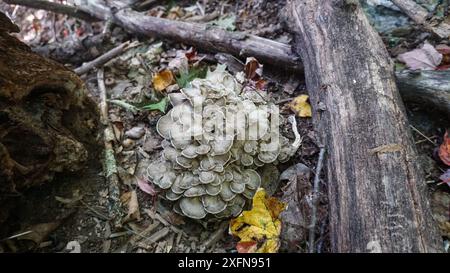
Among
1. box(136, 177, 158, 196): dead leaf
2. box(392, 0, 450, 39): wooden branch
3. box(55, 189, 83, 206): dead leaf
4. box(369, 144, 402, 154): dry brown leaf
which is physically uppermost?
box(392, 0, 450, 39): wooden branch

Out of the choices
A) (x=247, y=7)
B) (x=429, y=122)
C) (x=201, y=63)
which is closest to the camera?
(x=429, y=122)

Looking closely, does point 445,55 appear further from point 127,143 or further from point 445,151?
point 127,143

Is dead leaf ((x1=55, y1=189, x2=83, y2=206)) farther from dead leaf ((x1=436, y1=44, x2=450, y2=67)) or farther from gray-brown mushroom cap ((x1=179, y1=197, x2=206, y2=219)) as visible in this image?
dead leaf ((x1=436, y1=44, x2=450, y2=67))

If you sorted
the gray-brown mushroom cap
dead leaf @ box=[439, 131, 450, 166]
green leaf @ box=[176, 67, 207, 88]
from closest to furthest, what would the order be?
the gray-brown mushroom cap, dead leaf @ box=[439, 131, 450, 166], green leaf @ box=[176, 67, 207, 88]

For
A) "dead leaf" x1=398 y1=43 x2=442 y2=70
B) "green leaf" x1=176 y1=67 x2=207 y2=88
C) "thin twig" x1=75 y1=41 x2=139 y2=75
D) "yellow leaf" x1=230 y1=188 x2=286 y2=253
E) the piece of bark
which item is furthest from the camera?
"thin twig" x1=75 y1=41 x2=139 y2=75

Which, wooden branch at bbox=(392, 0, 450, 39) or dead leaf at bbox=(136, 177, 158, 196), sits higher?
wooden branch at bbox=(392, 0, 450, 39)

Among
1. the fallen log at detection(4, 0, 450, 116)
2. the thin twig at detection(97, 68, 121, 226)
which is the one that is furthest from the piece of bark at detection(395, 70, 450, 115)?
the thin twig at detection(97, 68, 121, 226)

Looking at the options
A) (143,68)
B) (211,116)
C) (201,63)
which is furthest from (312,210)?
(143,68)
